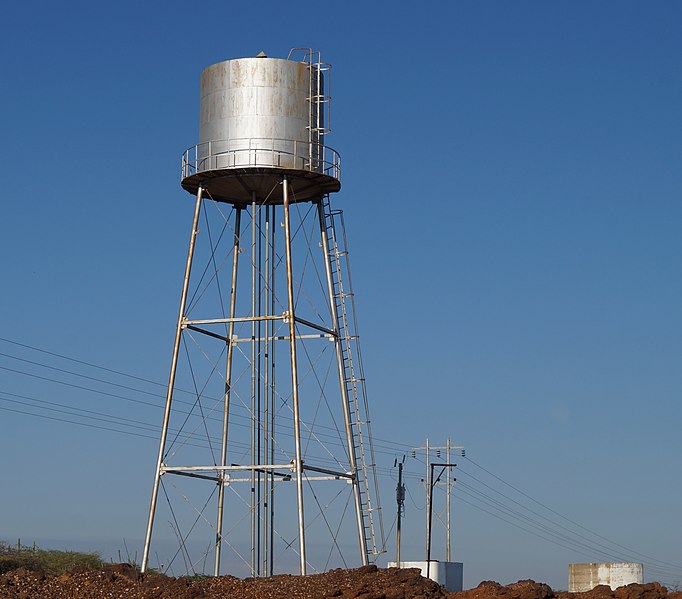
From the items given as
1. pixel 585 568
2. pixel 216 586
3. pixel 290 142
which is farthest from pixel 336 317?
pixel 585 568

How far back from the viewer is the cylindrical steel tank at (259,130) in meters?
39.3

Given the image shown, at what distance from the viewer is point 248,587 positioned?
30375 millimetres

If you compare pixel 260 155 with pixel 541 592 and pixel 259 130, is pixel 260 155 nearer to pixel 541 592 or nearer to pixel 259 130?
pixel 259 130

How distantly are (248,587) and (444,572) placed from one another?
35.8 m

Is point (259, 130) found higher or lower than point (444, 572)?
higher

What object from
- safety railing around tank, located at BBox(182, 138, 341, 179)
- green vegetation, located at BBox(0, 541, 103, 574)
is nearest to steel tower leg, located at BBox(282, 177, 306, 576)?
safety railing around tank, located at BBox(182, 138, 341, 179)

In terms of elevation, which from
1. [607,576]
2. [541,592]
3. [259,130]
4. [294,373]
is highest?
[259,130]

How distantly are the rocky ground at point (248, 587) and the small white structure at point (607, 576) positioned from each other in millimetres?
27289

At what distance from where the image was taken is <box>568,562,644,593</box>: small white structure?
5825 centimetres

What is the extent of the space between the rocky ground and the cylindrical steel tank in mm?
12238

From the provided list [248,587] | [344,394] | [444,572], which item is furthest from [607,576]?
[248,587]

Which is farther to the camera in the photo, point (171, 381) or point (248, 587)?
point (171, 381)

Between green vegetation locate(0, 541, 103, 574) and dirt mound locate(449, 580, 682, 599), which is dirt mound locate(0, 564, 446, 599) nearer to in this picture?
dirt mound locate(449, 580, 682, 599)

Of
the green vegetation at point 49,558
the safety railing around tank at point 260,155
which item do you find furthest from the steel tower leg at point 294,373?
the green vegetation at point 49,558
